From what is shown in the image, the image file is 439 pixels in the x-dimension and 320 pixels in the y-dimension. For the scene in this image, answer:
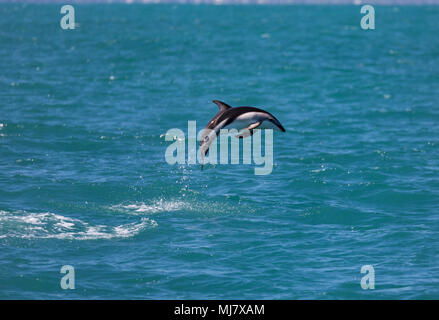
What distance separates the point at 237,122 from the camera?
20.6 m

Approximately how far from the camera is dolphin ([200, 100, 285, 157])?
66.7 feet

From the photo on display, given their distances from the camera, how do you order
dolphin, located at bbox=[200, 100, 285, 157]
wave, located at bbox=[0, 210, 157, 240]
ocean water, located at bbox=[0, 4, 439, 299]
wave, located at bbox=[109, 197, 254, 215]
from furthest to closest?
1. wave, located at bbox=[109, 197, 254, 215]
2. wave, located at bbox=[0, 210, 157, 240]
3. ocean water, located at bbox=[0, 4, 439, 299]
4. dolphin, located at bbox=[200, 100, 285, 157]

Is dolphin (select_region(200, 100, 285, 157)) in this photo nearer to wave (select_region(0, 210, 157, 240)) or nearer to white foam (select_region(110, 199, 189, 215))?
wave (select_region(0, 210, 157, 240))

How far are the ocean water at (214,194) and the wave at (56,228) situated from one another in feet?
0.25

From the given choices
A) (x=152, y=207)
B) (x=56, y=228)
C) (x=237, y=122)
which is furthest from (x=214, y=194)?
(x=237, y=122)

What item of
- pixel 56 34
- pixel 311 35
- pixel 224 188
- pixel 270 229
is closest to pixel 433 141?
pixel 224 188

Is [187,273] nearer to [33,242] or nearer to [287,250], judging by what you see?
[287,250]

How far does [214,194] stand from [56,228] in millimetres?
7473

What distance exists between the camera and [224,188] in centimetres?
3216

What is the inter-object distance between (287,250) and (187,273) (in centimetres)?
387

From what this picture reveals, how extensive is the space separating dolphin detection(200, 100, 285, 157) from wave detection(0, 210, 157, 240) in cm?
716

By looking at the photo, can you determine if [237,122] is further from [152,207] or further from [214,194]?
[214,194]

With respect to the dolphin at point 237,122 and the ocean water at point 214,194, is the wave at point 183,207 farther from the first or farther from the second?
the dolphin at point 237,122

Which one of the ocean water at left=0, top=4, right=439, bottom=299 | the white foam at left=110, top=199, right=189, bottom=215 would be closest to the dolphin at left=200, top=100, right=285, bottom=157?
the ocean water at left=0, top=4, right=439, bottom=299
